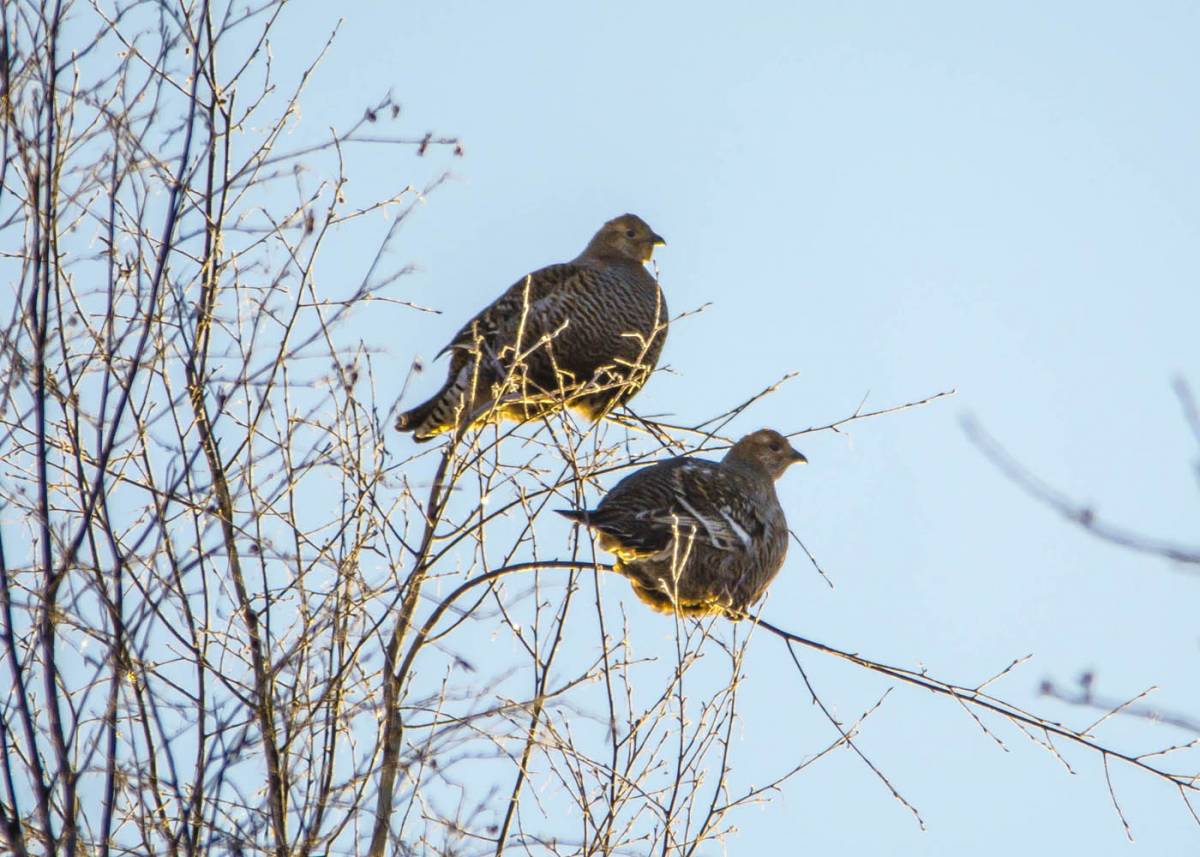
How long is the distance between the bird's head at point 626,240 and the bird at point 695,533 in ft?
5.77

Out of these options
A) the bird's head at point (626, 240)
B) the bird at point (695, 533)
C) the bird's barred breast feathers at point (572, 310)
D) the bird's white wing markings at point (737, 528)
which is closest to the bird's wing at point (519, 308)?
the bird's barred breast feathers at point (572, 310)

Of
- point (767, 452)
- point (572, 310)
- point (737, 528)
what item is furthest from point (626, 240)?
point (737, 528)

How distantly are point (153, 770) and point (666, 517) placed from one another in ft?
9.65

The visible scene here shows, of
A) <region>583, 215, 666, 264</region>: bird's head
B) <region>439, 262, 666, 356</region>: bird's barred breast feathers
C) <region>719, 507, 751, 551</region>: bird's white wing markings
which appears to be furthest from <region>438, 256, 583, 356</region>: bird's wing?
<region>719, 507, 751, 551</region>: bird's white wing markings

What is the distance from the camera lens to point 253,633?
15.5 ft

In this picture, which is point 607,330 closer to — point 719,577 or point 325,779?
point 719,577

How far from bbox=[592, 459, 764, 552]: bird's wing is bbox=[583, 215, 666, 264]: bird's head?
1.81 meters

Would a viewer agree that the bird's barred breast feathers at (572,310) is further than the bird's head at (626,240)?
No

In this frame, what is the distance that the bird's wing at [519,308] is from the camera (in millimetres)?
7863

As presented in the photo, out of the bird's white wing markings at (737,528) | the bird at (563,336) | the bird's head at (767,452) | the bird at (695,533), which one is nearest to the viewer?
the bird at (695,533)

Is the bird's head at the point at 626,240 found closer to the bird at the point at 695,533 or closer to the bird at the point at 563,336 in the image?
the bird at the point at 563,336

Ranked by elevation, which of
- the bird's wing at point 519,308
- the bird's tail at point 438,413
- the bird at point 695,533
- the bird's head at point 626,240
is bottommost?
the bird at point 695,533

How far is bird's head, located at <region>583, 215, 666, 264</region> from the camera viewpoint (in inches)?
352

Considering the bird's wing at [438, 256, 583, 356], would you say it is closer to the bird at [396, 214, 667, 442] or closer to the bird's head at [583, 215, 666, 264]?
the bird at [396, 214, 667, 442]
